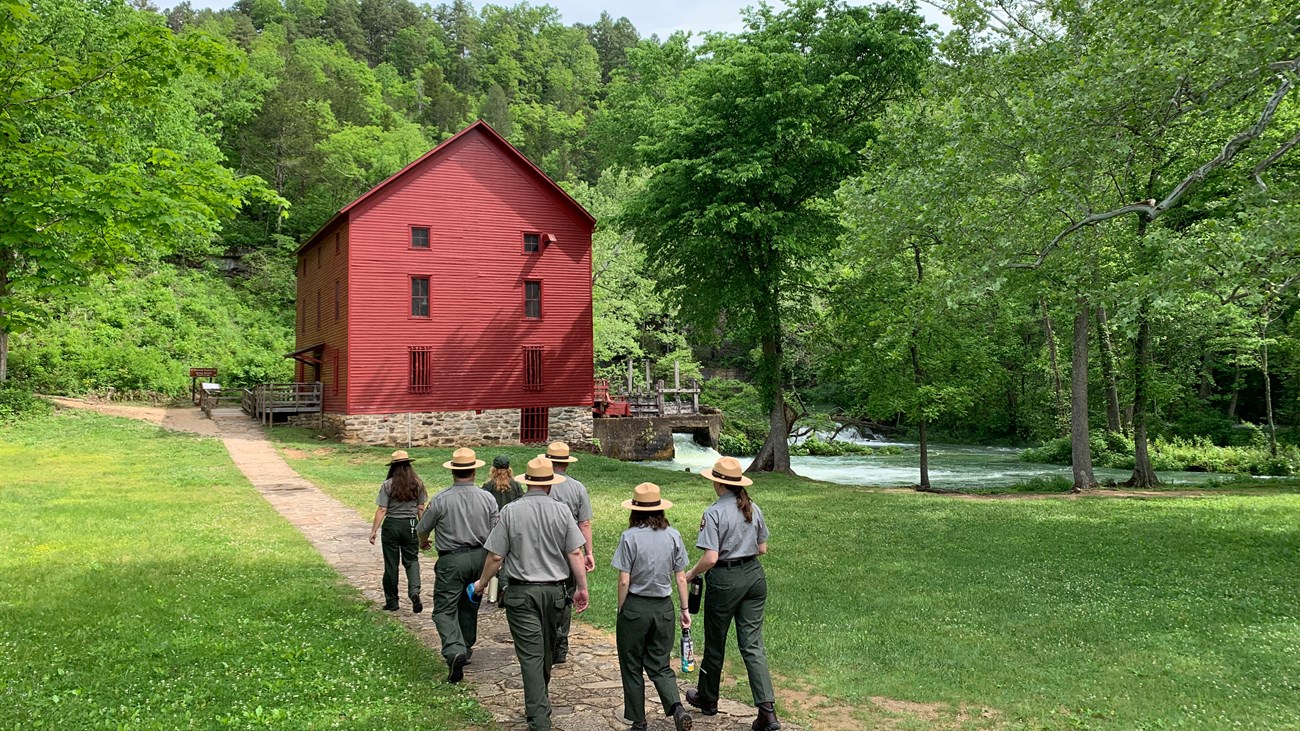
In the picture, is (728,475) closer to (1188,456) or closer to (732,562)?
(732,562)

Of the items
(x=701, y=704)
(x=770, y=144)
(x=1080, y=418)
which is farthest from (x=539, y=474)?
(x=1080, y=418)

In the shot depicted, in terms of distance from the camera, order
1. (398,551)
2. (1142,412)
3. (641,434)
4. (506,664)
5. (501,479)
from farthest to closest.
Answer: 1. (641,434)
2. (1142,412)
3. (398,551)
4. (501,479)
5. (506,664)

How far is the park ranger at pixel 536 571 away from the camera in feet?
19.0

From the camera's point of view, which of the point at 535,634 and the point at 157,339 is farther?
the point at 157,339

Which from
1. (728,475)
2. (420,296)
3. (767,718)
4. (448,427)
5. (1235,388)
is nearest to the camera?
(767,718)

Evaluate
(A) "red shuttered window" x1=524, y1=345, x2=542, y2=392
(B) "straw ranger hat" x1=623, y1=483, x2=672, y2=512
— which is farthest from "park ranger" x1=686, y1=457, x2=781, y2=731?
(A) "red shuttered window" x1=524, y1=345, x2=542, y2=392

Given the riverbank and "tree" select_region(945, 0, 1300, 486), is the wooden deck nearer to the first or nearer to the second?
the riverbank

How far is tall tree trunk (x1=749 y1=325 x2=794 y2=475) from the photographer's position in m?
27.3

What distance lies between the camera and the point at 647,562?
18.9 feet

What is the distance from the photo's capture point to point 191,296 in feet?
157

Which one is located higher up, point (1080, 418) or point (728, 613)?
point (1080, 418)

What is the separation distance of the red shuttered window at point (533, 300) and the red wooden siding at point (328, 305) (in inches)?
269

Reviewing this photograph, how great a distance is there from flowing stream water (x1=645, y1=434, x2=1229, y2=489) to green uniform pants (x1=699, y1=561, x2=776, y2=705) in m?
21.9

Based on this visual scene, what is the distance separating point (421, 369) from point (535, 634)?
84.8 ft
